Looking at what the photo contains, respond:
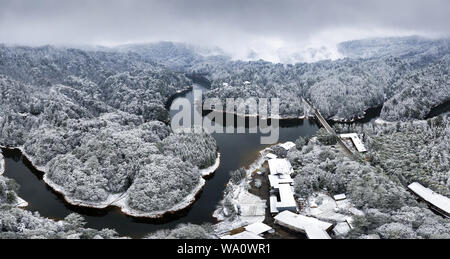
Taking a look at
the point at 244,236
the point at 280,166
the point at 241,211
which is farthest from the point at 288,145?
the point at 244,236

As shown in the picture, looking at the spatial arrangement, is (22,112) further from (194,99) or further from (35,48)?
(35,48)

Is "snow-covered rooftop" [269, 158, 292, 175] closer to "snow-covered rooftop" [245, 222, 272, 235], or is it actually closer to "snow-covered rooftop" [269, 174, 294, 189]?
"snow-covered rooftop" [269, 174, 294, 189]

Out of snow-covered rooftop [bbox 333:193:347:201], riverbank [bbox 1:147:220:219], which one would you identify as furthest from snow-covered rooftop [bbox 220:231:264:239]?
snow-covered rooftop [bbox 333:193:347:201]

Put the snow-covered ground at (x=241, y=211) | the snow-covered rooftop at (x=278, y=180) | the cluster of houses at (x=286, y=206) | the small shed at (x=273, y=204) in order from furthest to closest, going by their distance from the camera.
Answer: the snow-covered rooftop at (x=278, y=180), the small shed at (x=273, y=204), the snow-covered ground at (x=241, y=211), the cluster of houses at (x=286, y=206)

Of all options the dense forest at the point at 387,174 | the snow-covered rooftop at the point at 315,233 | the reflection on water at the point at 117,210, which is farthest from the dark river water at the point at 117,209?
the snow-covered rooftop at the point at 315,233

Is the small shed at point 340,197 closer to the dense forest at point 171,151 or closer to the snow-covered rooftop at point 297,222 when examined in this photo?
the dense forest at point 171,151

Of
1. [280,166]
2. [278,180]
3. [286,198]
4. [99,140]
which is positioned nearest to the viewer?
[286,198]

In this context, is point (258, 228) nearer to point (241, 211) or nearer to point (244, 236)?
point (244, 236)
